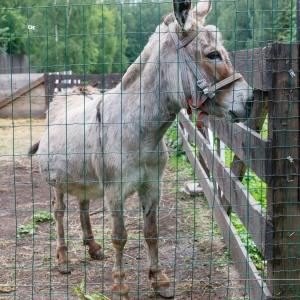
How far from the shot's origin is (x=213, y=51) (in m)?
4.08

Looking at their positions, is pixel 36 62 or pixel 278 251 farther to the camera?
pixel 36 62

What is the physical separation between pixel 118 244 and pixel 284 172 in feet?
5.36

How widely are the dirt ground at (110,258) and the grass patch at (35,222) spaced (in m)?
0.08

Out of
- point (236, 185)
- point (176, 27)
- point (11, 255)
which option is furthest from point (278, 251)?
point (11, 255)

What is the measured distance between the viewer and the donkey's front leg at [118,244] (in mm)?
4676

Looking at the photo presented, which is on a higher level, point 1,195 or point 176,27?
point 176,27

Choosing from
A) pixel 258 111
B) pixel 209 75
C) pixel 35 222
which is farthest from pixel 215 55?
pixel 35 222

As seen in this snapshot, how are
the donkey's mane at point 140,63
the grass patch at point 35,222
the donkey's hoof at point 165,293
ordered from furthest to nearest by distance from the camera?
the grass patch at point 35,222
the donkey's hoof at point 165,293
the donkey's mane at point 140,63

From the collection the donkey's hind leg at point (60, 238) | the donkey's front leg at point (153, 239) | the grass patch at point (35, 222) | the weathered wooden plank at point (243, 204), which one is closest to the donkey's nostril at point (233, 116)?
the weathered wooden plank at point (243, 204)

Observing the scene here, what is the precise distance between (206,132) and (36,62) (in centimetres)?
2347

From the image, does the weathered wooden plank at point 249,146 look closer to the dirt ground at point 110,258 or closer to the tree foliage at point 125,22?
the dirt ground at point 110,258

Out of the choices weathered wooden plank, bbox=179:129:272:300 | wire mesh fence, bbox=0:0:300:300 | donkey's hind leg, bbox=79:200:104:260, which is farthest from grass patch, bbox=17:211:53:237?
weathered wooden plank, bbox=179:129:272:300

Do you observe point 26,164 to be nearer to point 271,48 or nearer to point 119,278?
point 119,278

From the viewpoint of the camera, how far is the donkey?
4086 mm
